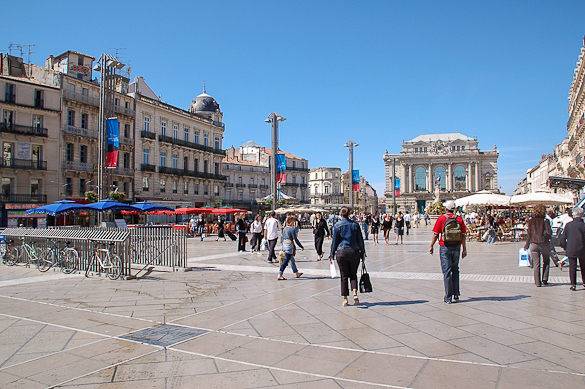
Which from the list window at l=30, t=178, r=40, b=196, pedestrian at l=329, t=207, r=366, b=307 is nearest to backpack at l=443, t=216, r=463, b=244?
pedestrian at l=329, t=207, r=366, b=307

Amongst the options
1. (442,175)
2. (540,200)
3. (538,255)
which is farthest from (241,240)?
(442,175)

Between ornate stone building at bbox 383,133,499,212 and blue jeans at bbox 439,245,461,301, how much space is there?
104409mm

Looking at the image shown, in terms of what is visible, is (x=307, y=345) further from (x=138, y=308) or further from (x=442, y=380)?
(x=138, y=308)

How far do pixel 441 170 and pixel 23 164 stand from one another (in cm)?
9710

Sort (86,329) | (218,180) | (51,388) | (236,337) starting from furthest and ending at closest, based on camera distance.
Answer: (218,180) → (86,329) → (236,337) → (51,388)

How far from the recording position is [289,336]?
5914 millimetres

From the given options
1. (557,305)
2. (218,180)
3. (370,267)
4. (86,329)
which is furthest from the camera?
(218,180)

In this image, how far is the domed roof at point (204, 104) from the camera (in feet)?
204

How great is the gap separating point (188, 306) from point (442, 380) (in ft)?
15.9

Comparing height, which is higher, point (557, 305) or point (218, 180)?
point (218, 180)

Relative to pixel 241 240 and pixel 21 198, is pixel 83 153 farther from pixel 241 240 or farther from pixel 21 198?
pixel 241 240

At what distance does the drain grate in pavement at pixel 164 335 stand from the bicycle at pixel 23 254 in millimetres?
9545

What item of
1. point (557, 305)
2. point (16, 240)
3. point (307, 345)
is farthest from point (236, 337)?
point (16, 240)

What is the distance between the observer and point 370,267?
13.5 metres
